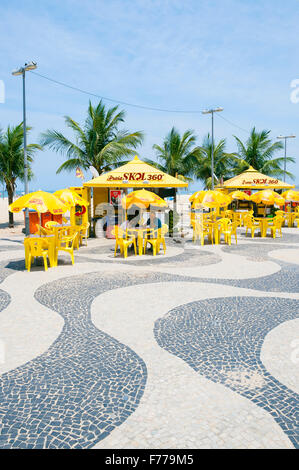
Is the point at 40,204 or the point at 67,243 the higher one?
the point at 40,204

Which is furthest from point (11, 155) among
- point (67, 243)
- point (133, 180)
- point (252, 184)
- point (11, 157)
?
point (252, 184)

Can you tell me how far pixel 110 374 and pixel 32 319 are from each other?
2305 millimetres

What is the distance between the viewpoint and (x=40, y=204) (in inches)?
367

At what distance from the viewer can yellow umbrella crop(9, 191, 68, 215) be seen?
365 inches

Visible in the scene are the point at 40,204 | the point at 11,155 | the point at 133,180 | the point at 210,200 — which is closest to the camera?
the point at 40,204

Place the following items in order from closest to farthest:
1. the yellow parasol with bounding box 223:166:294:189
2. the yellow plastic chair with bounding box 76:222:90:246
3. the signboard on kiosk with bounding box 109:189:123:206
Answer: the yellow plastic chair with bounding box 76:222:90:246, the signboard on kiosk with bounding box 109:189:123:206, the yellow parasol with bounding box 223:166:294:189

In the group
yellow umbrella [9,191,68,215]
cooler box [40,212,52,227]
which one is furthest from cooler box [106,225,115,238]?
yellow umbrella [9,191,68,215]

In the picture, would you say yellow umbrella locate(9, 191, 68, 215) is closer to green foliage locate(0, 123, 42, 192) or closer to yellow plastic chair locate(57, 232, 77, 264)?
yellow plastic chair locate(57, 232, 77, 264)

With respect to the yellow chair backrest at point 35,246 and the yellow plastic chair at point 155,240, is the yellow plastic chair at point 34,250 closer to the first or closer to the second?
the yellow chair backrest at point 35,246

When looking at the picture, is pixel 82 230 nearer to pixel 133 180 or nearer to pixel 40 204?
pixel 133 180

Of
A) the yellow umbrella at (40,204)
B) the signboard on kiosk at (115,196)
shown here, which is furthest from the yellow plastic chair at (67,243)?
the signboard on kiosk at (115,196)

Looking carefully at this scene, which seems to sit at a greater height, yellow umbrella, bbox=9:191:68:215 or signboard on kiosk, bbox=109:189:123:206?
signboard on kiosk, bbox=109:189:123:206

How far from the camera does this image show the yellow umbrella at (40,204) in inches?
365
